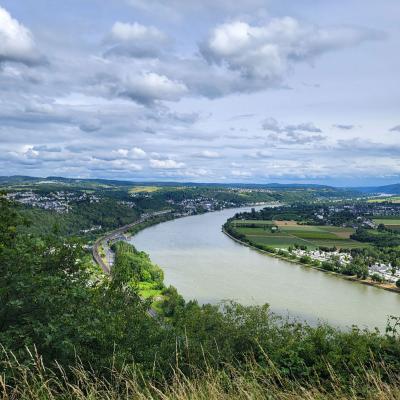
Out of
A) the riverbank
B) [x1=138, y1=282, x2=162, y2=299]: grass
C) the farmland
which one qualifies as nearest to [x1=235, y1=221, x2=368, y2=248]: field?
the riverbank

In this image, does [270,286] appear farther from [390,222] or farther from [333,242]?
[390,222]

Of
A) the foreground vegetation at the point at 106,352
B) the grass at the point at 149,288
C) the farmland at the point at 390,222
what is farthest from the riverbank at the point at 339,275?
the farmland at the point at 390,222

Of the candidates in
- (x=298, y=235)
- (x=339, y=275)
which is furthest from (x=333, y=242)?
(x=339, y=275)

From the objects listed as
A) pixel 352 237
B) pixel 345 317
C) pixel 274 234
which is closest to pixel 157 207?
pixel 274 234

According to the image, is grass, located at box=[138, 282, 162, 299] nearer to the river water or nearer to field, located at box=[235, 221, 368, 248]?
the river water

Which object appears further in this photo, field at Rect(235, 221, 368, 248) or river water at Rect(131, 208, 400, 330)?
field at Rect(235, 221, 368, 248)

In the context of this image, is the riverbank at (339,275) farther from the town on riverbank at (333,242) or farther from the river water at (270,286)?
the river water at (270,286)

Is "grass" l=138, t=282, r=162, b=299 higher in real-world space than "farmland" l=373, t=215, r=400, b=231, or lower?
lower
